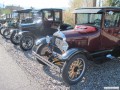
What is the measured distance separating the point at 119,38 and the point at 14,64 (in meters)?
3.65

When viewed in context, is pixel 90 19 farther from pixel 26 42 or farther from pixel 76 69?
pixel 26 42

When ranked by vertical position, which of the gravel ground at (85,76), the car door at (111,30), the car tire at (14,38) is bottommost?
the gravel ground at (85,76)

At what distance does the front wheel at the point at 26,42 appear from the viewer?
785 cm

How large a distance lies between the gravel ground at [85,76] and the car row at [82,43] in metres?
0.24

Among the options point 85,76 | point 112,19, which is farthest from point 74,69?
point 112,19

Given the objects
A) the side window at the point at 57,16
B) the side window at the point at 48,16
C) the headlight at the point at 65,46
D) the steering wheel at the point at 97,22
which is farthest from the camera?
the side window at the point at 57,16

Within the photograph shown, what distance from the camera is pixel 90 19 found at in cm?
546

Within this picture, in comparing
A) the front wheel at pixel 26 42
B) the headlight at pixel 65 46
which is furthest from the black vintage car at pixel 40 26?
the headlight at pixel 65 46

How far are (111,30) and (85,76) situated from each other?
1.67 meters

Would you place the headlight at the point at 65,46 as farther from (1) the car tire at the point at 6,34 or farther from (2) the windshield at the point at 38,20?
(1) the car tire at the point at 6,34

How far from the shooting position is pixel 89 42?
5062 millimetres

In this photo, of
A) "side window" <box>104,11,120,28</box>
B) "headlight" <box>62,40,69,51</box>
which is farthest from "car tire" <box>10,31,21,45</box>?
"side window" <box>104,11,120,28</box>

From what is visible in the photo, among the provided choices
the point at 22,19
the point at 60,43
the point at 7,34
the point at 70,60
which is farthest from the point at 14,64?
the point at 7,34

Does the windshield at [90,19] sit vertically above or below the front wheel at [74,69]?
above
